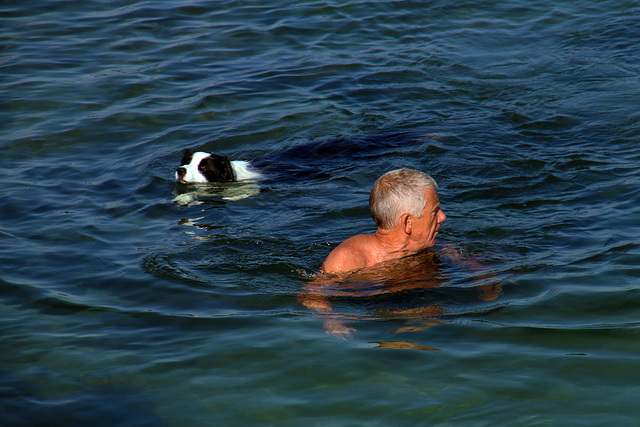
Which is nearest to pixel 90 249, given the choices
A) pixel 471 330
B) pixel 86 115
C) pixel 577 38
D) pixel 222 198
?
pixel 222 198

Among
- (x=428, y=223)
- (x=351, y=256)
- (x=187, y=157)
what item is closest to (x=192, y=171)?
(x=187, y=157)

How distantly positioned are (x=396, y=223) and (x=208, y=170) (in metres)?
3.02

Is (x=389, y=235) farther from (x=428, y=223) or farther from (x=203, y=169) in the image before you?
(x=203, y=169)

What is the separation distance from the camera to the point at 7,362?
3924mm

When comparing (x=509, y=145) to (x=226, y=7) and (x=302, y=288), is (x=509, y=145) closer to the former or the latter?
(x=302, y=288)

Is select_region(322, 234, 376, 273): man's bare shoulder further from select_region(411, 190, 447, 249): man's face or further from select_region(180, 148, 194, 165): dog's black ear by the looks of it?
select_region(180, 148, 194, 165): dog's black ear

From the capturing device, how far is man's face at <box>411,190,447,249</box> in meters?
4.60

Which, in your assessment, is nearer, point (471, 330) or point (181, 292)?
point (471, 330)

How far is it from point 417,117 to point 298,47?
11.1 feet

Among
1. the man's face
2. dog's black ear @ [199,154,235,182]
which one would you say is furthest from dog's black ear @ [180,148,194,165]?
the man's face

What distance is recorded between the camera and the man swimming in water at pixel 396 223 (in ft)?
15.0

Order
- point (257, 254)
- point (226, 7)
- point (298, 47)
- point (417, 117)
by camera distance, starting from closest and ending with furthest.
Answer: point (257, 254)
point (417, 117)
point (298, 47)
point (226, 7)

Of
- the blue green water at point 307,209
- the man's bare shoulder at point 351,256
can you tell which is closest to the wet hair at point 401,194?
the man's bare shoulder at point 351,256

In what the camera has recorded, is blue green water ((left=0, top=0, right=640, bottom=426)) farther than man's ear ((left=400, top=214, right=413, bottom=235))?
No
